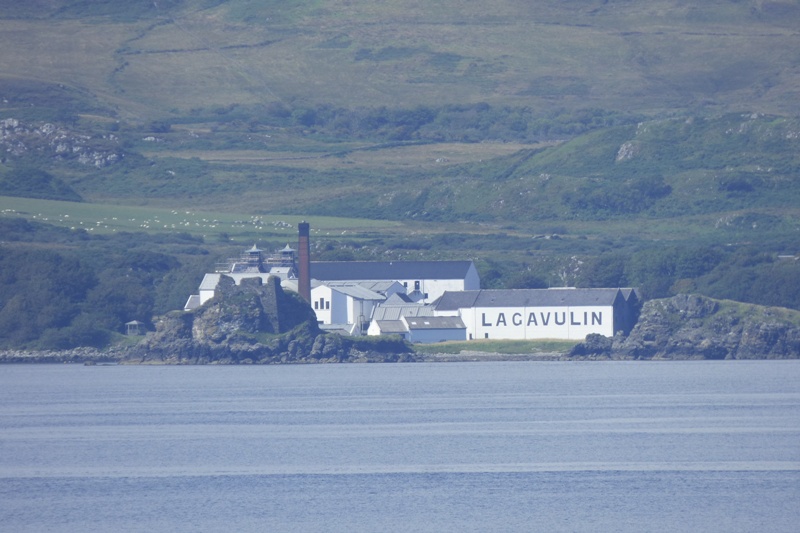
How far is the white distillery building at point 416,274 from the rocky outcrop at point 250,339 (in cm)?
1545

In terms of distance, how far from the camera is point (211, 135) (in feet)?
612

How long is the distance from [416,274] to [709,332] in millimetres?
25487

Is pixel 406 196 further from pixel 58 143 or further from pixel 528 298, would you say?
pixel 528 298

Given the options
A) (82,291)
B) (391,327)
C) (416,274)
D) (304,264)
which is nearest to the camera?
(391,327)

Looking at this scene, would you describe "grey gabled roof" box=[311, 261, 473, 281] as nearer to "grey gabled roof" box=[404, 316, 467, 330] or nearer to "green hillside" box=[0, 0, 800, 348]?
"green hillside" box=[0, 0, 800, 348]

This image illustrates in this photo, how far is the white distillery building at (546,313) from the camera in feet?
275

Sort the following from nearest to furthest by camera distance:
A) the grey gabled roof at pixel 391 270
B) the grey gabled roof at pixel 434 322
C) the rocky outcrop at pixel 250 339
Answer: the rocky outcrop at pixel 250 339, the grey gabled roof at pixel 434 322, the grey gabled roof at pixel 391 270

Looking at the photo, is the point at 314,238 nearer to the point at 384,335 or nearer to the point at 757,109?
the point at 384,335

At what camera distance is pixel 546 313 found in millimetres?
85125

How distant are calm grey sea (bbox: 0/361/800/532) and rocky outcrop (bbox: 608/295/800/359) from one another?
10.1 meters

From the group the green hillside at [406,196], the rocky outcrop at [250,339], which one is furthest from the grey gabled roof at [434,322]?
the green hillside at [406,196]

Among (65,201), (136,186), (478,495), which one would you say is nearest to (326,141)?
(136,186)

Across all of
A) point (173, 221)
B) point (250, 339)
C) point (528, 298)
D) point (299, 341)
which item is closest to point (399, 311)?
point (528, 298)

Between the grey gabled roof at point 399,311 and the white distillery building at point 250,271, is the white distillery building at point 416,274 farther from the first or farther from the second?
the grey gabled roof at point 399,311
